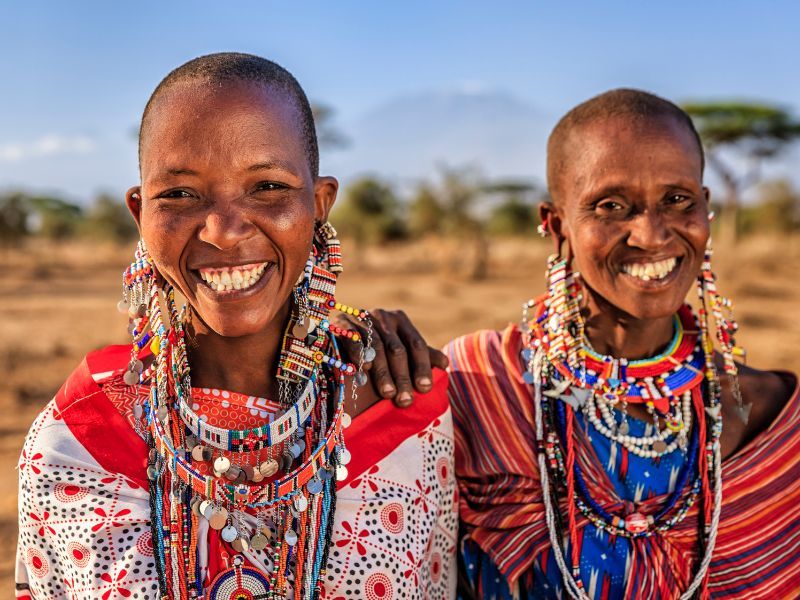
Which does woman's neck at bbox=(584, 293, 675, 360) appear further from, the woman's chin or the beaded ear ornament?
the woman's chin

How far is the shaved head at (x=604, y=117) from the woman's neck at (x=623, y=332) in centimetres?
42

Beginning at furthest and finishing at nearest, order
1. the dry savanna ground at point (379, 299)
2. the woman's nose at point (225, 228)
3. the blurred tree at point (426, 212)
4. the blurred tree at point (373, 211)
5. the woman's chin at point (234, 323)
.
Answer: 1. the blurred tree at point (373, 211)
2. the blurred tree at point (426, 212)
3. the dry savanna ground at point (379, 299)
4. the woman's chin at point (234, 323)
5. the woman's nose at point (225, 228)

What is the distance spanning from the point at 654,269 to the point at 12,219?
24.5m

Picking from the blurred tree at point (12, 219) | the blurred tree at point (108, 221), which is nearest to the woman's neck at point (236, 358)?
the blurred tree at point (12, 219)

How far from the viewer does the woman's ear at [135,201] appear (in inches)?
81.0

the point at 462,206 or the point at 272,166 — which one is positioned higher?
the point at 462,206

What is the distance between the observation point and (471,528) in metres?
2.64

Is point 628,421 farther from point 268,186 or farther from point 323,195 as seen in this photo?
point 268,186

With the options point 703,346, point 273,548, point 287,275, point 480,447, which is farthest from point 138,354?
point 703,346

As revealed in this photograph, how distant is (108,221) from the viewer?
91.7 ft

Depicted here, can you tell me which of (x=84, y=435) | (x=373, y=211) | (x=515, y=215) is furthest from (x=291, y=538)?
(x=515, y=215)

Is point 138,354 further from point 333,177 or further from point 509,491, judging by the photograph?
point 509,491

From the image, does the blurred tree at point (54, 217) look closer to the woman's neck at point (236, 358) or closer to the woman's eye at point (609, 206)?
the woman's neck at point (236, 358)

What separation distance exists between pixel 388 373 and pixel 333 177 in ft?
1.94
